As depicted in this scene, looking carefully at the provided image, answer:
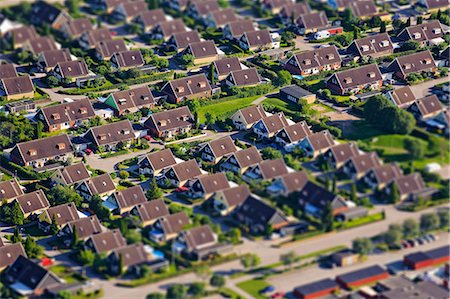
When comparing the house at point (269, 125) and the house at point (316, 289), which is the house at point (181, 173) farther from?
the house at point (316, 289)

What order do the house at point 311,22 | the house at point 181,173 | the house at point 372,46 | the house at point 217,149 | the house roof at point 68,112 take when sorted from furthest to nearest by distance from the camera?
the house at point 311,22
the house at point 372,46
the house roof at point 68,112
the house at point 217,149
the house at point 181,173

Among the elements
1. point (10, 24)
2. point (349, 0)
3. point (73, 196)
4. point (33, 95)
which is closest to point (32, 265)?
point (73, 196)

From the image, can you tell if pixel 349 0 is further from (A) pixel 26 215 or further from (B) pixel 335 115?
(A) pixel 26 215

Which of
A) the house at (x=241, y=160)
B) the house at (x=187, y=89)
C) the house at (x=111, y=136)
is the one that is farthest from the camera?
the house at (x=187, y=89)

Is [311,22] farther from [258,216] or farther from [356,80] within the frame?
[258,216]

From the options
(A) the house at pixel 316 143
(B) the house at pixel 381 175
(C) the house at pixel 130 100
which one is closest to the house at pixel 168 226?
(B) the house at pixel 381 175

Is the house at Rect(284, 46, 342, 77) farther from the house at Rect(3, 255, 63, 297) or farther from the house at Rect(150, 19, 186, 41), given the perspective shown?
the house at Rect(3, 255, 63, 297)
